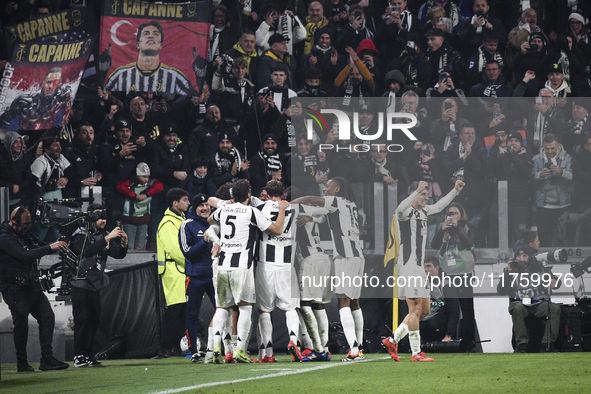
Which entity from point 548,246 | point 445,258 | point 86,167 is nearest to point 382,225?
point 445,258

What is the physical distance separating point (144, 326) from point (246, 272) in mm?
3326

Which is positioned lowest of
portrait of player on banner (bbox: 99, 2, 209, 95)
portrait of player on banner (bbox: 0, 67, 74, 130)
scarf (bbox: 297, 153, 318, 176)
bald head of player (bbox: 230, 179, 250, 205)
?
bald head of player (bbox: 230, 179, 250, 205)

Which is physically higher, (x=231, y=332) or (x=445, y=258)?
(x=445, y=258)

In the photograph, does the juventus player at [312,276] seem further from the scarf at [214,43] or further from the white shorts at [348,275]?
the scarf at [214,43]

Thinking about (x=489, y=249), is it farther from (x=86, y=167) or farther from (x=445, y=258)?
(x=86, y=167)

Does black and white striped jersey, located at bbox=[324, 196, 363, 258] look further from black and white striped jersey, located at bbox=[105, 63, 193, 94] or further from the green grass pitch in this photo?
black and white striped jersey, located at bbox=[105, 63, 193, 94]

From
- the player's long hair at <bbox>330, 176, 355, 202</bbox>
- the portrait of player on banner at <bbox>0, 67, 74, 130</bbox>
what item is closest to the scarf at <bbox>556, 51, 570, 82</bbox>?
the player's long hair at <bbox>330, 176, 355, 202</bbox>

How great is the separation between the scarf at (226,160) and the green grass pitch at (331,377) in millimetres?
4469

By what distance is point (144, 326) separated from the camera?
1302 centimetres

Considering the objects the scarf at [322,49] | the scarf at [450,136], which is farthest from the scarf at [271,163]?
the scarf at [450,136]

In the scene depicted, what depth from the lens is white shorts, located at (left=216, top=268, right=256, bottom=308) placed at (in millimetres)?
10195

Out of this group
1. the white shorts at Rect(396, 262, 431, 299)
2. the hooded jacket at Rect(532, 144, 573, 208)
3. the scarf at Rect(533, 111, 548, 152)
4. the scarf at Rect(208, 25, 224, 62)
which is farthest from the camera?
the scarf at Rect(208, 25, 224, 62)

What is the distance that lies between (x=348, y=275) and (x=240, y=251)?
4.15ft

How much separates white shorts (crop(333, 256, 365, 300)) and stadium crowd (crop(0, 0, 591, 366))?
8.95 feet
